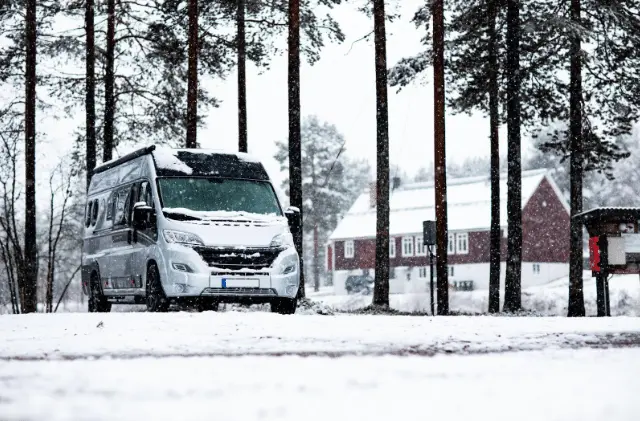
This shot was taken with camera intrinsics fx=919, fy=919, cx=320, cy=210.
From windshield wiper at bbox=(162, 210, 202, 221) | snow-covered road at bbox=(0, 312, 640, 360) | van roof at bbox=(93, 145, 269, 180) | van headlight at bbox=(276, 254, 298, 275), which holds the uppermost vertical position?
van roof at bbox=(93, 145, 269, 180)

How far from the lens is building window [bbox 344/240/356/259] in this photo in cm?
7131

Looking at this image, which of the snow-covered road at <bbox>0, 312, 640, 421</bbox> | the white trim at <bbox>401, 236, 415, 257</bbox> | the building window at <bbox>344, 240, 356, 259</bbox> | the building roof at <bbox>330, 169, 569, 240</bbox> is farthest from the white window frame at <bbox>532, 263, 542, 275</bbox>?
the snow-covered road at <bbox>0, 312, 640, 421</bbox>

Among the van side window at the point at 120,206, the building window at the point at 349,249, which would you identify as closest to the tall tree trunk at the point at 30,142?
the van side window at the point at 120,206

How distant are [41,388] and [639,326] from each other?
26.7 feet

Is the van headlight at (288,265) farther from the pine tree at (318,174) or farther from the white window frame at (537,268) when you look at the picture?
the pine tree at (318,174)

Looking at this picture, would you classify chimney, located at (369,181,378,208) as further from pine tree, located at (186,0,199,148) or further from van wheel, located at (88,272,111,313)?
van wheel, located at (88,272,111,313)

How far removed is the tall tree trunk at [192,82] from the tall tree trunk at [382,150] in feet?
16.4

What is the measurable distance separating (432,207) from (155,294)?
→ 180 ft

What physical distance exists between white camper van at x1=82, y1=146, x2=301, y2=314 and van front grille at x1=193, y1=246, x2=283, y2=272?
16 mm

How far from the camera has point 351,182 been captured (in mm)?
108250

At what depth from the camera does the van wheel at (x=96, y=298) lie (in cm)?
1825

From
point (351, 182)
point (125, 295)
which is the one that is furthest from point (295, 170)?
point (351, 182)

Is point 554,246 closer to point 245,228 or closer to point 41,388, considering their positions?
point 245,228

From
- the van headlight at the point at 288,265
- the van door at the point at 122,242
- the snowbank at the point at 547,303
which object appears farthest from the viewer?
the snowbank at the point at 547,303
